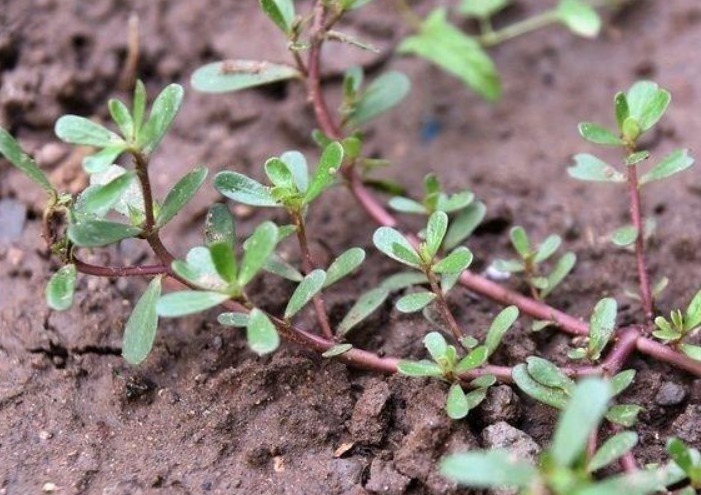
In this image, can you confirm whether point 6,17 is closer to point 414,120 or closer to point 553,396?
point 414,120

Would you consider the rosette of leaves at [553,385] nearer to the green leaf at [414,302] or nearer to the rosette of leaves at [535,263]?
the green leaf at [414,302]

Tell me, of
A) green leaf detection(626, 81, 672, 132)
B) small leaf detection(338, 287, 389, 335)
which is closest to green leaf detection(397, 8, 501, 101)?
green leaf detection(626, 81, 672, 132)

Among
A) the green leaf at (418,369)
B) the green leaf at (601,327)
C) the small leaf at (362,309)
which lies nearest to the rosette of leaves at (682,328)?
the green leaf at (601,327)

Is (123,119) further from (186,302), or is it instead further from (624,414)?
(624,414)

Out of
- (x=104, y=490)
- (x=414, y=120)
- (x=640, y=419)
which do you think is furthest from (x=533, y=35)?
(x=104, y=490)

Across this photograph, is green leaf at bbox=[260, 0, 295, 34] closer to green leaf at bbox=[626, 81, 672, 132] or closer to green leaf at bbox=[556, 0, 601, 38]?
green leaf at bbox=[626, 81, 672, 132]

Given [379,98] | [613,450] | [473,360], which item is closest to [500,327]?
[473,360]
